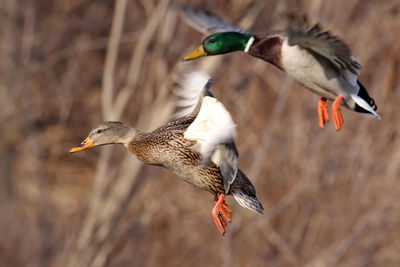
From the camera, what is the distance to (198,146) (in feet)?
13.9

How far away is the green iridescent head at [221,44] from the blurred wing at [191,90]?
265mm

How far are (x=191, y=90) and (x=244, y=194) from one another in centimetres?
71

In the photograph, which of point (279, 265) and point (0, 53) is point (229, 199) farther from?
point (0, 53)

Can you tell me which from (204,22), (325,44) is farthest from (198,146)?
(204,22)

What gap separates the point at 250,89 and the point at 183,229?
2.07 meters

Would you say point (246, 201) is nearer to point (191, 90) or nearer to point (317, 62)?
point (191, 90)

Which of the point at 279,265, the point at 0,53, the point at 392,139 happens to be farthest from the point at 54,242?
the point at 392,139

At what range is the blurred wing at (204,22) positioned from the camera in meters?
5.89

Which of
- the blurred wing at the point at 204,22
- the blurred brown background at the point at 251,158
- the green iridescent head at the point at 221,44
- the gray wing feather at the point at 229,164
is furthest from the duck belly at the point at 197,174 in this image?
the blurred brown background at the point at 251,158

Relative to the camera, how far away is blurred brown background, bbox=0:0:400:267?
9.05 metres

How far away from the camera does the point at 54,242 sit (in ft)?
37.5

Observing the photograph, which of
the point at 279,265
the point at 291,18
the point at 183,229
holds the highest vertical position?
the point at 291,18

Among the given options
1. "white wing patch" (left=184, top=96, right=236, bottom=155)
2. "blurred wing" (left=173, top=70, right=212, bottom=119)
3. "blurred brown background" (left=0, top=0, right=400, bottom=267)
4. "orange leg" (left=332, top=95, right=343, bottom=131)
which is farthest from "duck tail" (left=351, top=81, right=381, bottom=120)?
"blurred brown background" (left=0, top=0, right=400, bottom=267)

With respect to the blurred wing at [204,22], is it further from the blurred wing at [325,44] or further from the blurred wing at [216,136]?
the blurred wing at [216,136]
